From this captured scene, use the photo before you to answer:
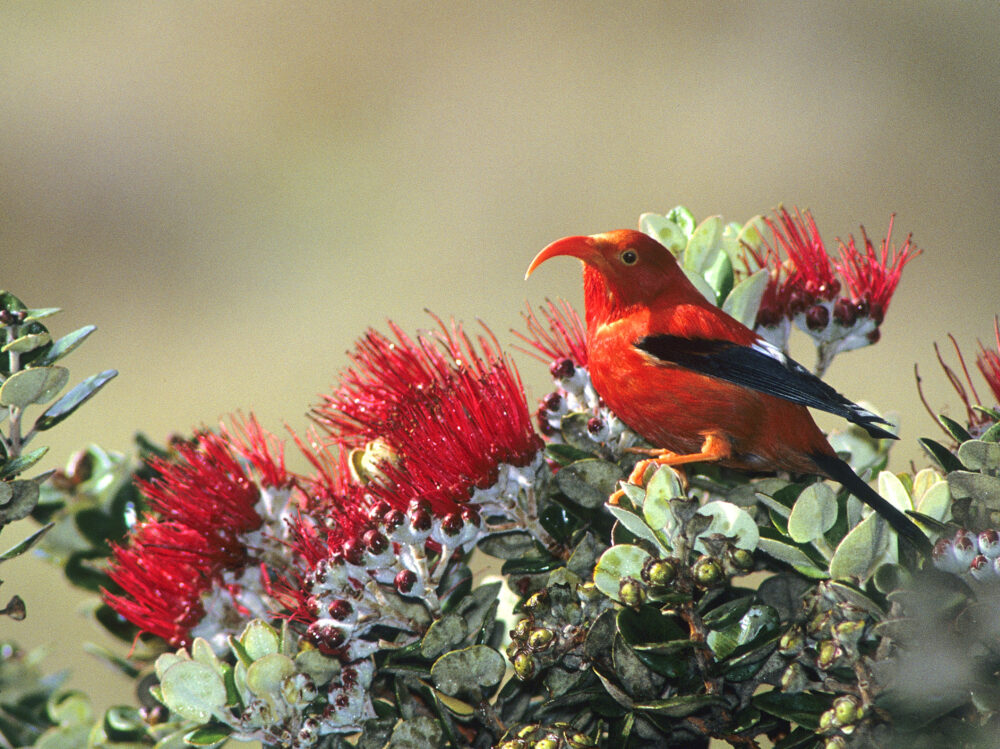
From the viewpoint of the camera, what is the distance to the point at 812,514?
0.43 metres

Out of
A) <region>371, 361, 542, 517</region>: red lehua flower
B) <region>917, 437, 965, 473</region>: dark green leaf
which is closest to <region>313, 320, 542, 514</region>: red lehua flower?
<region>371, 361, 542, 517</region>: red lehua flower

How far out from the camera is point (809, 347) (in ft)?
6.84

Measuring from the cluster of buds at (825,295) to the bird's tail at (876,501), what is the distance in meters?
0.08

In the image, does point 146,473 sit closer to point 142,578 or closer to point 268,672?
point 142,578

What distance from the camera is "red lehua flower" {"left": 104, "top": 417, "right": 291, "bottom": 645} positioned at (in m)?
0.55

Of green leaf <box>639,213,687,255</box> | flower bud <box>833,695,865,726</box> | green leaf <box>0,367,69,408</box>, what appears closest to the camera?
flower bud <box>833,695,865,726</box>

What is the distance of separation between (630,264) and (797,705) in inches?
11.0

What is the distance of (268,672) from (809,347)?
6.10ft

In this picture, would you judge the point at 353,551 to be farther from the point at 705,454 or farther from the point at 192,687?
the point at 705,454

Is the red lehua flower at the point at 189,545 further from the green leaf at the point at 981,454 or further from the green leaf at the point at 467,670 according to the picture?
the green leaf at the point at 981,454

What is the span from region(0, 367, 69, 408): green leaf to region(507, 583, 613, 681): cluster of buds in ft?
0.97

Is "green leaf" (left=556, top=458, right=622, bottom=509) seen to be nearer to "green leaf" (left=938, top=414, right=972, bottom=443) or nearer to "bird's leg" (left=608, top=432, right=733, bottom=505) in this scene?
"bird's leg" (left=608, top=432, right=733, bottom=505)

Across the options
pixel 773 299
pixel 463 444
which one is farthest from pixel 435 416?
pixel 773 299

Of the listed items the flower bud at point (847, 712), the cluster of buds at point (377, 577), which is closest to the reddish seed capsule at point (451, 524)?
the cluster of buds at point (377, 577)
